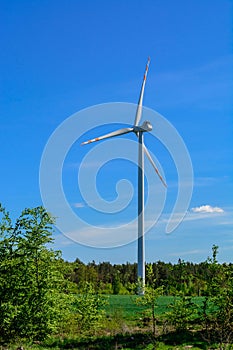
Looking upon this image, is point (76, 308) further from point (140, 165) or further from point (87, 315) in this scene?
point (140, 165)

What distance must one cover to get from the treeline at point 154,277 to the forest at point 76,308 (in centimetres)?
8

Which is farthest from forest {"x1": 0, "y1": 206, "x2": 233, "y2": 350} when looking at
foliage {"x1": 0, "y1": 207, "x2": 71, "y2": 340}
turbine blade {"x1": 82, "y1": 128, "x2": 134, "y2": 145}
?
turbine blade {"x1": 82, "y1": 128, "x2": 134, "y2": 145}

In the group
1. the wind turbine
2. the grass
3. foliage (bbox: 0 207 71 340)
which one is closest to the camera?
foliage (bbox: 0 207 71 340)

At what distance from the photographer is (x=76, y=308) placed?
22.5 meters

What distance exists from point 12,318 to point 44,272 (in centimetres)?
161

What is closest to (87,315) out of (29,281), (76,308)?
(76,308)

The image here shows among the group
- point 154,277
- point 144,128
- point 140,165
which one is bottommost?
point 154,277

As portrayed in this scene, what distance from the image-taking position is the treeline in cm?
2162

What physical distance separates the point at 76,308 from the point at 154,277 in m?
17.7

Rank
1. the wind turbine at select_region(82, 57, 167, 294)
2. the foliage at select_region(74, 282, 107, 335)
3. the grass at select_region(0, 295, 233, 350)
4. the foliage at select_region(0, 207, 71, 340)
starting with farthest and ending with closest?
the wind turbine at select_region(82, 57, 167, 294) < the foliage at select_region(74, 282, 107, 335) < the grass at select_region(0, 295, 233, 350) < the foliage at select_region(0, 207, 71, 340)

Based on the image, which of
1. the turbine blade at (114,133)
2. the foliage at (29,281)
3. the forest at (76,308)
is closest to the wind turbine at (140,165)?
the turbine blade at (114,133)

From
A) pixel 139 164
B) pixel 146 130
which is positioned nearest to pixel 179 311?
pixel 139 164

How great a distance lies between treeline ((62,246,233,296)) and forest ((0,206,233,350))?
0.28 ft

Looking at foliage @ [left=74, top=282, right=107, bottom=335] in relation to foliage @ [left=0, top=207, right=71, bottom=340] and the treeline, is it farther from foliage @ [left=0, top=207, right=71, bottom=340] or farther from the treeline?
foliage @ [left=0, top=207, right=71, bottom=340]
